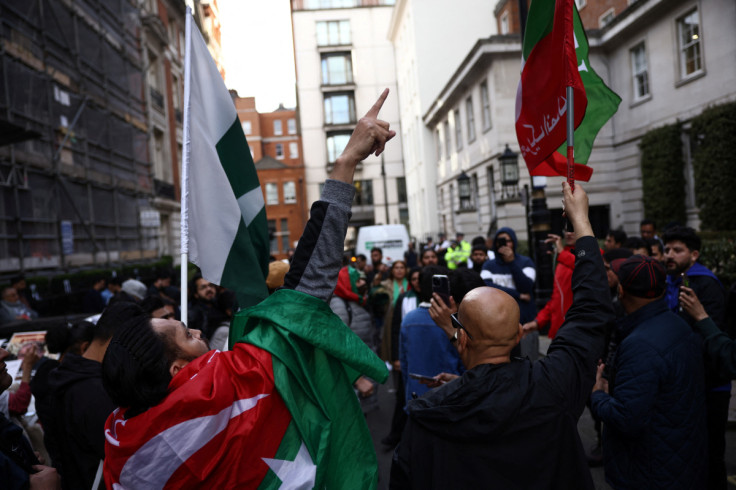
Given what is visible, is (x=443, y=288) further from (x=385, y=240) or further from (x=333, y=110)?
(x=333, y=110)

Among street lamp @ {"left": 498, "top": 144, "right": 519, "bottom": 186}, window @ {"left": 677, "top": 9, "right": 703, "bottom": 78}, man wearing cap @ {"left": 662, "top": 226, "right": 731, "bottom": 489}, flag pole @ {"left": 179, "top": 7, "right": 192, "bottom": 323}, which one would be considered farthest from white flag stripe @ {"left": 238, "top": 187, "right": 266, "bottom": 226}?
window @ {"left": 677, "top": 9, "right": 703, "bottom": 78}

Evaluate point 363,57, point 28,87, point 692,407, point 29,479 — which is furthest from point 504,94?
point 363,57

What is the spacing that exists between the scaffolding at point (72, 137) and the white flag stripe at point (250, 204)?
18.5 feet

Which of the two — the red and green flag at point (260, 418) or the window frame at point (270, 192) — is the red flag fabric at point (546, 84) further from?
the window frame at point (270, 192)

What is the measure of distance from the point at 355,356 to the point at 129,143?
22083 mm

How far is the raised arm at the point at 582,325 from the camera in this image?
1.89m

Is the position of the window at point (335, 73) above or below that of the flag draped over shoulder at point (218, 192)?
above

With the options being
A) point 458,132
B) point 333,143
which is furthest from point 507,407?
point 333,143

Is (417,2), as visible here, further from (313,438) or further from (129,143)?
(313,438)

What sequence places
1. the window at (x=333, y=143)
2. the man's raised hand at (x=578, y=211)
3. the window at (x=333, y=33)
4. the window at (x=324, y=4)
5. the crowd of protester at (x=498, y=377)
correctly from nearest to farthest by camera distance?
the crowd of protester at (x=498, y=377) < the man's raised hand at (x=578, y=211) < the window at (x=333, y=33) < the window at (x=333, y=143) < the window at (x=324, y=4)

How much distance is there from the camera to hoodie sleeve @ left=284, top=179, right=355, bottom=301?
1.64 m

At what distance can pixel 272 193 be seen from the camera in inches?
2156

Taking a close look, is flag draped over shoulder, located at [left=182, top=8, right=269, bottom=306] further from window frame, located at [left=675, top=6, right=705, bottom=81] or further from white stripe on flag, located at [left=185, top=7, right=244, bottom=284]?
window frame, located at [left=675, top=6, right=705, bottom=81]

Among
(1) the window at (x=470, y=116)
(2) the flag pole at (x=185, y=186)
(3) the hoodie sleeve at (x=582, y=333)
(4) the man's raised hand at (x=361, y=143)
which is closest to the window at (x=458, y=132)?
(1) the window at (x=470, y=116)
